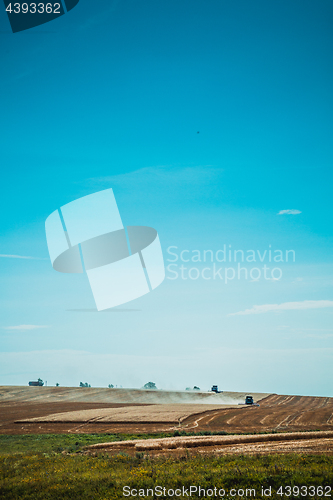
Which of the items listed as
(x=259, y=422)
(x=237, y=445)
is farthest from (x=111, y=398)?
(x=237, y=445)

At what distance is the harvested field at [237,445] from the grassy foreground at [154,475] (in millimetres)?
3821

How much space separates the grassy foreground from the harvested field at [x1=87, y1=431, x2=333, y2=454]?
382cm

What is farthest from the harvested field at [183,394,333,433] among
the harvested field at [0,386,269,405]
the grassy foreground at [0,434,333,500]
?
the harvested field at [0,386,269,405]

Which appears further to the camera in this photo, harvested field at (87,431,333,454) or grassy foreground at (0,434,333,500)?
harvested field at (87,431,333,454)

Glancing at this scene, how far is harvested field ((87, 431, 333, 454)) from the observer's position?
80.4ft

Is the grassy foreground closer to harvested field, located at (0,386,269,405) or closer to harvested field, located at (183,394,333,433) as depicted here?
harvested field, located at (183,394,333,433)

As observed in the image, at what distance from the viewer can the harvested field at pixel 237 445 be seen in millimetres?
24500

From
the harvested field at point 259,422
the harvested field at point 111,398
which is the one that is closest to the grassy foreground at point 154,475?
the harvested field at point 259,422

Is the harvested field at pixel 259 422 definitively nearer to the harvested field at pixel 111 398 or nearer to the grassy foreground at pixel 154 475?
the grassy foreground at pixel 154 475

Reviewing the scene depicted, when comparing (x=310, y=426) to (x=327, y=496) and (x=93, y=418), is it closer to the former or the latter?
(x=93, y=418)

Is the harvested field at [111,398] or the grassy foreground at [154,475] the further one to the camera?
the harvested field at [111,398]

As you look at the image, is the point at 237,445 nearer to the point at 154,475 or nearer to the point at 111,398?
the point at 154,475

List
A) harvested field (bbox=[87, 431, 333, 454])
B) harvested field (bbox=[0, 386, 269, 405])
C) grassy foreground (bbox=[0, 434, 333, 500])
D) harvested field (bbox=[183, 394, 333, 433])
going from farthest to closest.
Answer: harvested field (bbox=[0, 386, 269, 405]) < harvested field (bbox=[183, 394, 333, 433]) < harvested field (bbox=[87, 431, 333, 454]) < grassy foreground (bbox=[0, 434, 333, 500])

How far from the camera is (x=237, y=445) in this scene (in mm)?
27828
